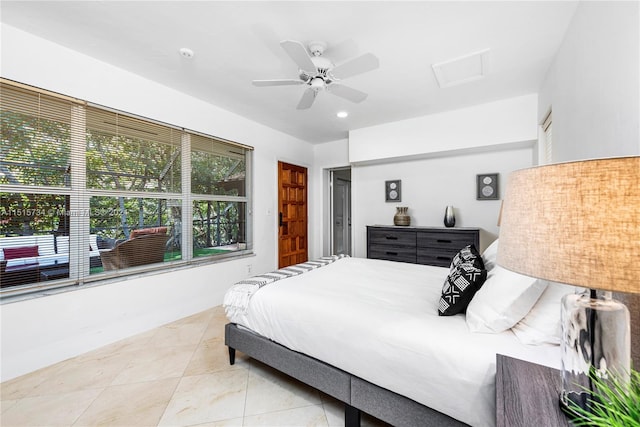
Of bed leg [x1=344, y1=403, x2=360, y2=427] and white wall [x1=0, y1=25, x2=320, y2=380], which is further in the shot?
white wall [x1=0, y1=25, x2=320, y2=380]

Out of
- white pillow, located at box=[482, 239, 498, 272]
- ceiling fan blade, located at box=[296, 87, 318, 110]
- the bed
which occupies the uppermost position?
ceiling fan blade, located at box=[296, 87, 318, 110]

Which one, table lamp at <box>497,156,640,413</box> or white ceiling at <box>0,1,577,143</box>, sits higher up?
white ceiling at <box>0,1,577,143</box>

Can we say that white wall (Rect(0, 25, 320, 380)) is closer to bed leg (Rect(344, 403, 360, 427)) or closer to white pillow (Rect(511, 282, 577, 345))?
bed leg (Rect(344, 403, 360, 427))

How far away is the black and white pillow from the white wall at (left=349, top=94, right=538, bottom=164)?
2.49m

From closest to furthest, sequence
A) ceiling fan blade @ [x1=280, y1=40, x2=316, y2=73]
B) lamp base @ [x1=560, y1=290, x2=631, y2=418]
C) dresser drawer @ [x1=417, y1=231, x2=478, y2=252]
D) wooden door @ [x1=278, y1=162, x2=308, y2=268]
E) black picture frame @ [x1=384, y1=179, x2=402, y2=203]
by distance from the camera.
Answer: lamp base @ [x1=560, y1=290, x2=631, y2=418] < ceiling fan blade @ [x1=280, y1=40, x2=316, y2=73] < dresser drawer @ [x1=417, y1=231, x2=478, y2=252] < black picture frame @ [x1=384, y1=179, x2=402, y2=203] < wooden door @ [x1=278, y1=162, x2=308, y2=268]

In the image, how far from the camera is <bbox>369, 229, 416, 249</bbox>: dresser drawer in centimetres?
387

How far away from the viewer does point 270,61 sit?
239 cm

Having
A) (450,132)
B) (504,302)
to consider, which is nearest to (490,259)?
(504,302)

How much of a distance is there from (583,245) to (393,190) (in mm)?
4005

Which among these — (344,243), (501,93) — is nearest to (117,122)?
(501,93)

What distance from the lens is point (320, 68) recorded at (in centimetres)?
218

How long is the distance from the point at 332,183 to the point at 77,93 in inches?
155

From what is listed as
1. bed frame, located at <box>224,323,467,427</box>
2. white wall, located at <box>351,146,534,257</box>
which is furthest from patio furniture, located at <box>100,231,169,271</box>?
white wall, located at <box>351,146,534,257</box>

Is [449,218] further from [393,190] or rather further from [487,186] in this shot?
[393,190]
